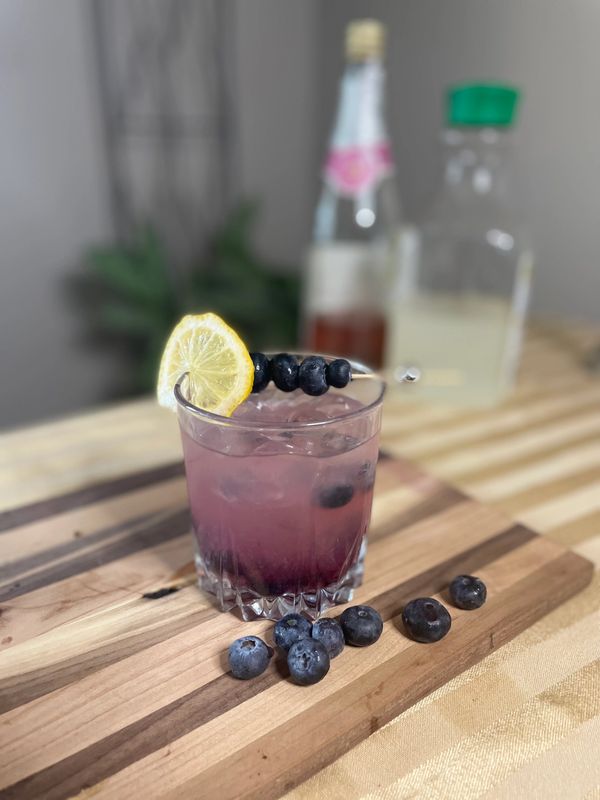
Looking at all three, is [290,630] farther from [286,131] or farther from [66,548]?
[286,131]

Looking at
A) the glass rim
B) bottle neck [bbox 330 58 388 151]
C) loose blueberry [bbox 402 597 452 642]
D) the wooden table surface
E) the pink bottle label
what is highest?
bottle neck [bbox 330 58 388 151]

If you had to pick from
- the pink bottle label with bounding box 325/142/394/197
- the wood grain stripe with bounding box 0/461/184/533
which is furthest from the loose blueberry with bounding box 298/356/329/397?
the pink bottle label with bounding box 325/142/394/197

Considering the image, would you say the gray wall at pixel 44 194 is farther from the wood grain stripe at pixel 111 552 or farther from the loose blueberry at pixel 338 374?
the loose blueberry at pixel 338 374

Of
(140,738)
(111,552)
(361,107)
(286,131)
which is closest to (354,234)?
(361,107)

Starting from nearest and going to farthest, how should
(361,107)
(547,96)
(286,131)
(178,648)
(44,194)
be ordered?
(178,648), (361,107), (547,96), (44,194), (286,131)

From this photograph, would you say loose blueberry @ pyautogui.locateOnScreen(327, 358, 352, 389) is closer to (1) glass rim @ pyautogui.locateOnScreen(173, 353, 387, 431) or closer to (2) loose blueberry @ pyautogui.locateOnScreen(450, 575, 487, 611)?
(1) glass rim @ pyautogui.locateOnScreen(173, 353, 387, 431)

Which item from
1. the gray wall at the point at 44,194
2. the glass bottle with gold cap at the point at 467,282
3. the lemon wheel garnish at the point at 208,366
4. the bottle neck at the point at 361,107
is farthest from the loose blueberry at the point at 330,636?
the gray wall at the point at 44,194

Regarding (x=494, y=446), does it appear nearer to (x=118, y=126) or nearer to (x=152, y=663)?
(x=152, y=663)
